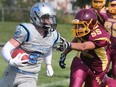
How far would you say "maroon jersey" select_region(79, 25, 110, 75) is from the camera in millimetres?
6168

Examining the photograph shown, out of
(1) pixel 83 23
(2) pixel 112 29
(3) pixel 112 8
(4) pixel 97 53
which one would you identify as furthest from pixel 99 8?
(1) pixel 83 23

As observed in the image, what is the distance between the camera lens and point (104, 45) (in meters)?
6.21

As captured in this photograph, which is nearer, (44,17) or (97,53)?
(44,17)

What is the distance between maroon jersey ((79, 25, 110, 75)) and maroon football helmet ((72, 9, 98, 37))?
0.31ft

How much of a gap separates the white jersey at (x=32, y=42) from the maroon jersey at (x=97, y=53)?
0.73m

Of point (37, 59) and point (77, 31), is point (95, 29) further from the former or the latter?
point (37, 59)

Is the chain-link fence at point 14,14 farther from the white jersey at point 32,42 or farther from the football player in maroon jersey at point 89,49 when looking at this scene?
the white jersey at point 32,42

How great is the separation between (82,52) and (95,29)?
37cm

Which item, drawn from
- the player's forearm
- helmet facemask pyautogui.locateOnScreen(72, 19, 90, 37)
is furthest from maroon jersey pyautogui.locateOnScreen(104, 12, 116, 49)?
the player's forearm

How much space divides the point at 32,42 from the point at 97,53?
3.82 ft

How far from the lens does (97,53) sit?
20.8 feet

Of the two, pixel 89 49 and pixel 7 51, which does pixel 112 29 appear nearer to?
pixel 89 49

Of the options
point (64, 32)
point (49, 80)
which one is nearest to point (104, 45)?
point (49, 80)

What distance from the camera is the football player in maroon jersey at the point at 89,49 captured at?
6137mm
